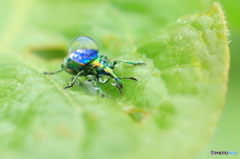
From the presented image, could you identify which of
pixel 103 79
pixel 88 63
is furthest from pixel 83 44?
pixel 103 79

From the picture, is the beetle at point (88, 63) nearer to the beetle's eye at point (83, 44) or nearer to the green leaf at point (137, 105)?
the beetle's eye at point (83, 44)

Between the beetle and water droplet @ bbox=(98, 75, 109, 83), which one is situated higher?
the beetle

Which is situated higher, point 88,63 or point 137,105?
point 88,63

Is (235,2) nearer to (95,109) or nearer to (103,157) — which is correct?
(95,109)

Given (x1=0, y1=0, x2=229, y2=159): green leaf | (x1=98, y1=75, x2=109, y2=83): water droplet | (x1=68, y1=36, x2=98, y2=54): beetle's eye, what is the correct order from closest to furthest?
(x1=0, y1=0, x2=229, y2=159): green leaf → (x1=98, y1=75, x2=109, y2=83): water droplet → (x1=68, y1=36, x2=98, y2=54): beetle's eye

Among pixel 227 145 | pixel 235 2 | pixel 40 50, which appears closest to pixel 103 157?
pixel 227 145

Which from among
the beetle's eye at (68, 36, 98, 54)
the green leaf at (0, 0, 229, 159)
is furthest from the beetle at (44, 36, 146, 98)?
the green leaf at (0, 0, 229, 159)

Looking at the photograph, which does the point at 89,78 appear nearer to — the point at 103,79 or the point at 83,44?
the point at 103,79

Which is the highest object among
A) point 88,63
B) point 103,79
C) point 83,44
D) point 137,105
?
point 83,44

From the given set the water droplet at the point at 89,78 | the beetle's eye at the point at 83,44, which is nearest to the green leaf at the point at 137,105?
the water droplet at the point at 89,78

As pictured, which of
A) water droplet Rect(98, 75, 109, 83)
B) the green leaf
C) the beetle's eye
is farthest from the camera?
the beetle's eye

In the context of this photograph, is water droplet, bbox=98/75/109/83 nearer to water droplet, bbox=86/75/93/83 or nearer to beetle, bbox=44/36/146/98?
beetle, bbox=44/36/146/98

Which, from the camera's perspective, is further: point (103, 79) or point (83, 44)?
point (83, 44)
